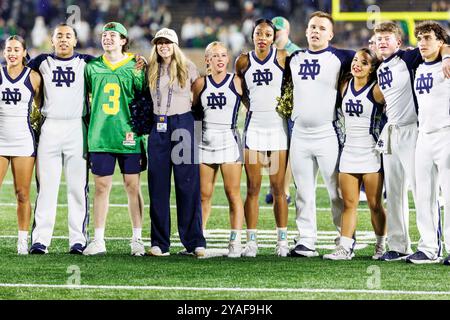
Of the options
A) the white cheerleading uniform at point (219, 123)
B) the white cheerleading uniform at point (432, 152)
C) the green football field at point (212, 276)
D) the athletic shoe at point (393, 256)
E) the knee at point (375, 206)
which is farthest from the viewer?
the white cheerleading uniform at point (219, 123)

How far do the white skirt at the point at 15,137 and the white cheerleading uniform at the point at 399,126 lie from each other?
8.76 ft

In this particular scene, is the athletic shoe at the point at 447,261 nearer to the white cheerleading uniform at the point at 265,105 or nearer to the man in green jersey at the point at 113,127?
the white cheerleading uniform at the point at 265,105

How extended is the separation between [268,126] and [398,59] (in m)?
1.10

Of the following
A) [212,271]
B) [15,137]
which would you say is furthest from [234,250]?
[15,137]

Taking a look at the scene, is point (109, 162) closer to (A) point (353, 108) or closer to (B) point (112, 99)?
(B) point (112, 99)

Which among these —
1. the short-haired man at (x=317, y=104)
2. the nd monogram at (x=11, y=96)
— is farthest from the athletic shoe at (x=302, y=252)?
the nd monogram at (x=11, y=96)

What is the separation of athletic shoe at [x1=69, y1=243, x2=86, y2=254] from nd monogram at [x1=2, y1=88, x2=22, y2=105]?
3.90 feet

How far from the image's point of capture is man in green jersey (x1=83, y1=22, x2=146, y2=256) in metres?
8.37

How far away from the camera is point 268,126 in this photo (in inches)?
329

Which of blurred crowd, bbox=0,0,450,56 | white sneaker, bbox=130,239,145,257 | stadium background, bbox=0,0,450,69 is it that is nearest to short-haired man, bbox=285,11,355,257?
white sneaker, bbox=130,239,145,257

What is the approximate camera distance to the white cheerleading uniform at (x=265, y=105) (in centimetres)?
835

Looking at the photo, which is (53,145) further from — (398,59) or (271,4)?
(271,4)

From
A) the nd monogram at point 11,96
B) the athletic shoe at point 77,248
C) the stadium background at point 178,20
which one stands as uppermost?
the stadium background at point 178,20
